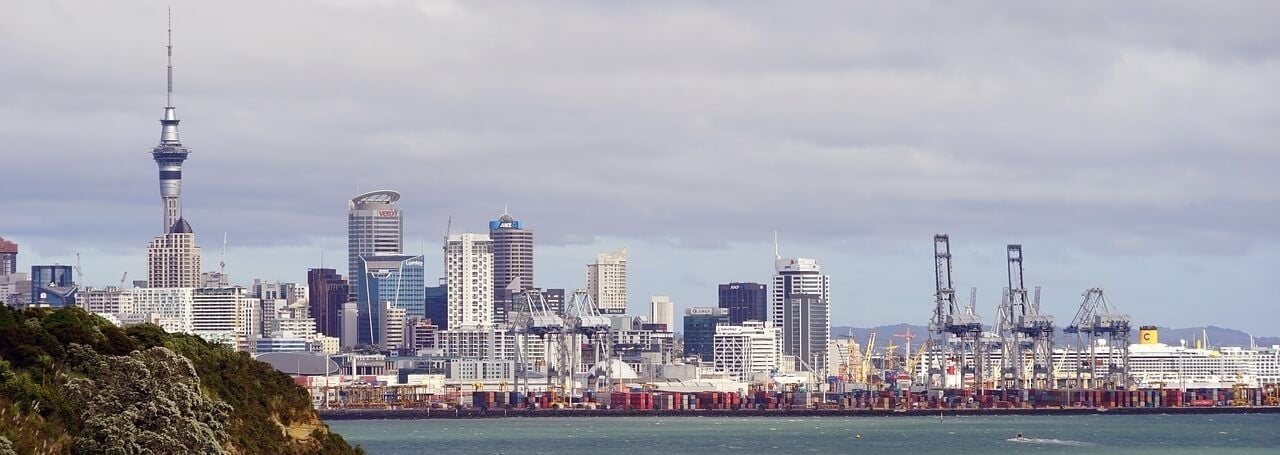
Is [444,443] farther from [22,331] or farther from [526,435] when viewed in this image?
[22,331]

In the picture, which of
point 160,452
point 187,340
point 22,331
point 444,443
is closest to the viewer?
point 160,452

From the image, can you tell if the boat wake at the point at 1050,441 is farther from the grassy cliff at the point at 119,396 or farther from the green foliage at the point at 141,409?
the green foliage at the point at 141,409

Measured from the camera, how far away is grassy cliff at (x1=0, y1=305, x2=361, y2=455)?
38188 millimetres

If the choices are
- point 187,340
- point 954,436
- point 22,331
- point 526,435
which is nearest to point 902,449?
point 954,436

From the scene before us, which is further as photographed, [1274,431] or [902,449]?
[1274,431]

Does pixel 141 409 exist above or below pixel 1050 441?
above

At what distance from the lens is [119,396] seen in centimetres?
4003

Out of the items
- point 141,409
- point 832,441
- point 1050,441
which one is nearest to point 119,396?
point 141,409

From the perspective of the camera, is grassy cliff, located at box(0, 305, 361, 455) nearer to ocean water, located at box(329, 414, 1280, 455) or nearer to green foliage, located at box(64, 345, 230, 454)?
green foliage, located at box(64, 345, 230, 454)

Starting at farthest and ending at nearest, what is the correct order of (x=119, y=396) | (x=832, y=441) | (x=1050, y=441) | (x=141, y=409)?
(x=832, y=441)
(x=1050, y=441)
(x=119, y=396)
(x=141, y=409)

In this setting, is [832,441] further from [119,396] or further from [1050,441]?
[119,396]

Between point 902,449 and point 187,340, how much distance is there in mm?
99197

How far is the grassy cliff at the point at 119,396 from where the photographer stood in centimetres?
3819

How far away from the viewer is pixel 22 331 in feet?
147
